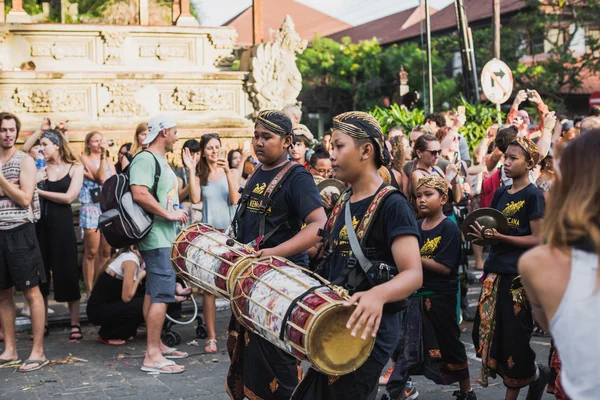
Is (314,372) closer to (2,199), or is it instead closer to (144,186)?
(144,186)

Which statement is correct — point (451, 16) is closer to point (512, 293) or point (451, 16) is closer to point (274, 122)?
point (512, 293)

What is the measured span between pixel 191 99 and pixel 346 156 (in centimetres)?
1088

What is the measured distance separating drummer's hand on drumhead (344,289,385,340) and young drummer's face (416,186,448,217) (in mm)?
2800

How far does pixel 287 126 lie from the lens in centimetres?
511

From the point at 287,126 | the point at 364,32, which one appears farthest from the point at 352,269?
the point at 364,32

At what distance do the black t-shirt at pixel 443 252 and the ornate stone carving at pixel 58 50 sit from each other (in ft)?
31.9

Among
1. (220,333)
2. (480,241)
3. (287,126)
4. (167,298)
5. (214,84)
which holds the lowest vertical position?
(220,333)

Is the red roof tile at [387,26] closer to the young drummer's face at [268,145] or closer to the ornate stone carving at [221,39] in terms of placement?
the ornate stone carving at [221,39]

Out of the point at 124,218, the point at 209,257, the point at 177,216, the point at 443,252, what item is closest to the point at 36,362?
the point at 124,218

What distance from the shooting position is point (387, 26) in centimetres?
5884

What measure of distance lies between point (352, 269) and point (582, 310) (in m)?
1.62

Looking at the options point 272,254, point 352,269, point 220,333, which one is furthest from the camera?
point 220,333

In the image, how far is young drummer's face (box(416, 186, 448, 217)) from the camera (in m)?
6.11

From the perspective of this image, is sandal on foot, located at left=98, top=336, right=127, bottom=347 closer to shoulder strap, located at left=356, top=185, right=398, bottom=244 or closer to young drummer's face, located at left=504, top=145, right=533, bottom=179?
young drummer's face, located at left=504, top=145, right=533, bottom=179
